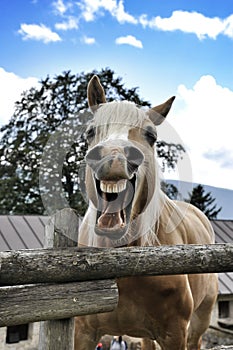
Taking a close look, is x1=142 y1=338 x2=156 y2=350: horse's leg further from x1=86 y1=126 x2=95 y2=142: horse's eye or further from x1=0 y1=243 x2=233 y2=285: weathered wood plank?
x1=86 y1=126 x2=95 y2=142: horse's eye

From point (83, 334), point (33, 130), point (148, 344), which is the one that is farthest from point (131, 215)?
point (33, 130)

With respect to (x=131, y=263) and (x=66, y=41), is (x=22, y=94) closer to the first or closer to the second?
(x=66, y=41)

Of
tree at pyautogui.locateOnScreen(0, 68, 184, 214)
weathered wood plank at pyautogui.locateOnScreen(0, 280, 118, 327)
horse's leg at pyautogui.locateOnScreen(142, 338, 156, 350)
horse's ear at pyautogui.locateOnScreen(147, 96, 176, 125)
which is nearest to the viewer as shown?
weathered wood plank at pyautogui.locateOnScreen(0, 280, 118, 327)

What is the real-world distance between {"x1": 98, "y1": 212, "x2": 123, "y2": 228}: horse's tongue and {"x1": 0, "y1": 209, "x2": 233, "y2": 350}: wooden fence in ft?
0.42

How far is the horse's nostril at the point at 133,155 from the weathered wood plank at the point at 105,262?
365 millimetres

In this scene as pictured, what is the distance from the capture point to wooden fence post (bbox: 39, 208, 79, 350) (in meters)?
1.45

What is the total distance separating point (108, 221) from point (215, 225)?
33.6 ft

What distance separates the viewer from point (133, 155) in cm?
166

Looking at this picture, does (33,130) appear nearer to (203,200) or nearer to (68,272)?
(203,200)

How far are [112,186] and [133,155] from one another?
170mm

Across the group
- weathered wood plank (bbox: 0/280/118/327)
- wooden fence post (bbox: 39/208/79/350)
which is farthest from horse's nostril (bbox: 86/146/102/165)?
weathered wood plank (bbox: 0/280/118/327)

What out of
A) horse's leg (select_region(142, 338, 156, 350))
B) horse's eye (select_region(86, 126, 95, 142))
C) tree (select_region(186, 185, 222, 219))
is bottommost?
horse's leg (select_region(142, 338, 156, 350))

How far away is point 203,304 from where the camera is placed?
3.64 metres

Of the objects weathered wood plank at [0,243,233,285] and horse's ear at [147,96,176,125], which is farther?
horse's ear at [147,96,176,125]
